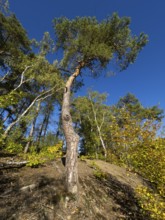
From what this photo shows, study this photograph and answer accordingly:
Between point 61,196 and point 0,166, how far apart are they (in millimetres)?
2771

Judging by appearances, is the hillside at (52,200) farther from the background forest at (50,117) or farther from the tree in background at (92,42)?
the tree in background at (92,42)

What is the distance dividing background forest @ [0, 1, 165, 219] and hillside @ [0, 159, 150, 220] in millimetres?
1072

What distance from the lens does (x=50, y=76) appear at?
12.4 meters

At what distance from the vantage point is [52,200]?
441 cm

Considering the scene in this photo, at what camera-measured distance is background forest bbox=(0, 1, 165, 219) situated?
5168 millimetres

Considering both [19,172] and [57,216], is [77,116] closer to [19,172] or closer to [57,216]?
[19,172]

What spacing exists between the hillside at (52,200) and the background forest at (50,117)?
42.2 inches

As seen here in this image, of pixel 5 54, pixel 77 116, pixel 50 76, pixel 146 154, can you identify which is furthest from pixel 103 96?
pixel 146 154

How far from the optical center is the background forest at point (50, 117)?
17.0 feet

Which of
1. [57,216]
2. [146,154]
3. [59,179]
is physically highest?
[146,154]

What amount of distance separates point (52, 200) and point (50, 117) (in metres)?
19.6

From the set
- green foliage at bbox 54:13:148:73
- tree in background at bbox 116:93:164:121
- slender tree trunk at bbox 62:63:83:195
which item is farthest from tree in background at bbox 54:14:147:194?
tree in background at bbox 116:93:164:121

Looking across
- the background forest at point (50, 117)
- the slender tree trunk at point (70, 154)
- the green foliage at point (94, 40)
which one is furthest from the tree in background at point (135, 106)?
the slender tree trunk at point (70, 154)

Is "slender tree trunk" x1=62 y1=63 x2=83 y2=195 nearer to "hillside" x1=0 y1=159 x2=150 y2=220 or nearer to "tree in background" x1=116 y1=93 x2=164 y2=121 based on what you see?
"hillside" x1=0 y1=159 x2=150 y2=220
